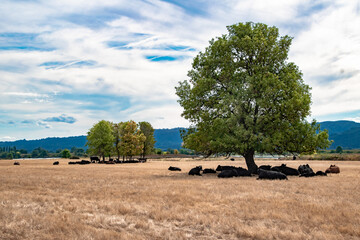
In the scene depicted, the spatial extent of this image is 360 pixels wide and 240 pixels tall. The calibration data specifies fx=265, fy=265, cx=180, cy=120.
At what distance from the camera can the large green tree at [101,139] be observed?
78.6 metres

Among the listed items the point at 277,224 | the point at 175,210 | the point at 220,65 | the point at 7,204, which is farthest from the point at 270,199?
the point at 220,65

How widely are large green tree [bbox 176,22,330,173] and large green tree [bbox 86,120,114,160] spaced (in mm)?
53023

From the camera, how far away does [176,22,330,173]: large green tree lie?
26.4 m

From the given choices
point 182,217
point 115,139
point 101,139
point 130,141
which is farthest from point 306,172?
point 115,139

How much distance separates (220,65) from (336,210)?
863 inches

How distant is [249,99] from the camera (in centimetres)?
2839

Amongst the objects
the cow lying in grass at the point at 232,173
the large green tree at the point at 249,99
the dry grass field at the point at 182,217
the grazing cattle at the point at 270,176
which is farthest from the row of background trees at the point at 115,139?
the dry grass field at the point at 182,217

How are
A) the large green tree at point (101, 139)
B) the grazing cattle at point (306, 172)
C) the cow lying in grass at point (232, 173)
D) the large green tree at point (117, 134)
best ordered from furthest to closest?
1. the large green tree at point (117, 134)
2. the large green tree at point (101, 139)
3. the grazing cattle at point (306, 172)
4. the cow lying in grass at point (232, 173)

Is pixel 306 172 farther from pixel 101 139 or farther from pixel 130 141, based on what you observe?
pixel 101 139

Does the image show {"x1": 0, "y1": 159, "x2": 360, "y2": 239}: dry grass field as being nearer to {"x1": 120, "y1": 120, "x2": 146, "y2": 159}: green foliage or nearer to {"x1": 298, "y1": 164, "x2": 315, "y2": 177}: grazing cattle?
{"x1": 298, "y1": 164, "x2": 315, "y2": 177}: grazing cattle

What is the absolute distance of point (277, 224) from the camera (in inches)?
331

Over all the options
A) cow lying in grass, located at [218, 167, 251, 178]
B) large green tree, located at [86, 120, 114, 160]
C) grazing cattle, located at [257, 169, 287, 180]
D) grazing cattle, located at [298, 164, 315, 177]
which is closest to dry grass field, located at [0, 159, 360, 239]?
grazing cattle, located at [257, 169, 287, 180]

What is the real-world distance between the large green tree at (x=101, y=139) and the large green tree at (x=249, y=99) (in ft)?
174

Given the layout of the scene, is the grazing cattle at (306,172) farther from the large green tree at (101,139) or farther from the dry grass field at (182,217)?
the large green tree at (101,139)
